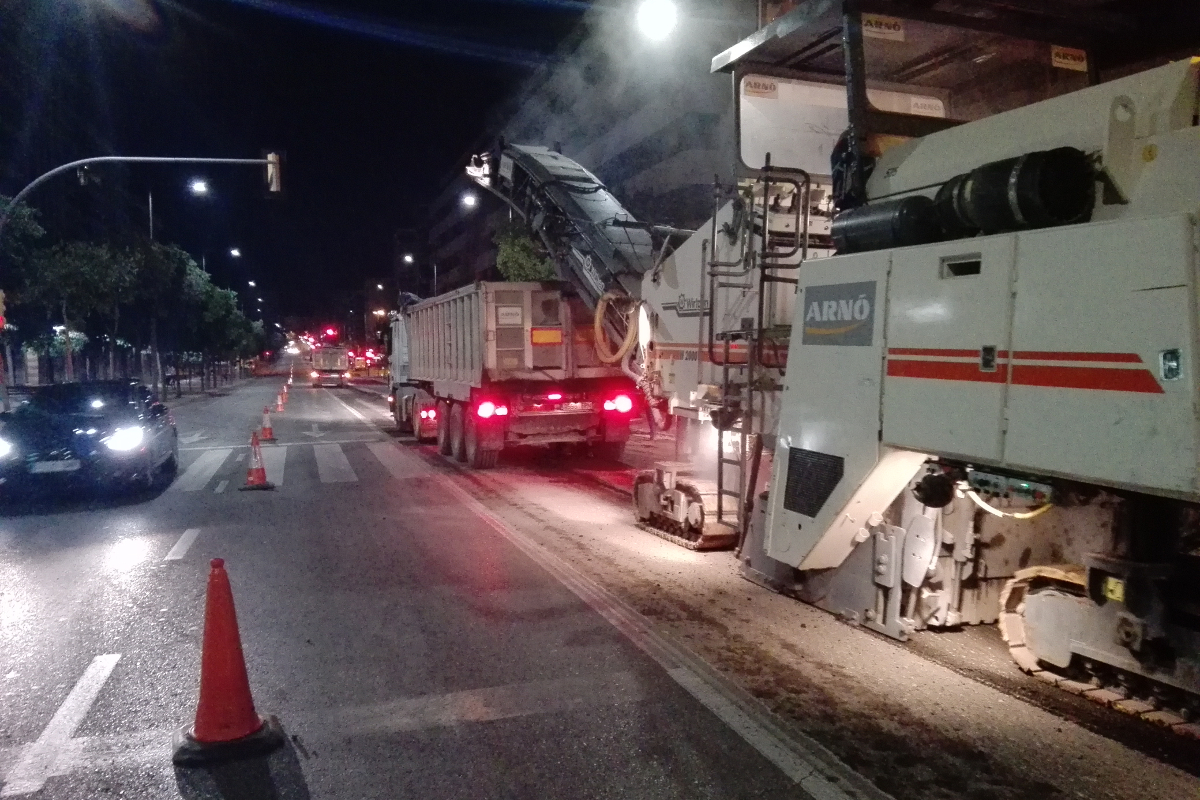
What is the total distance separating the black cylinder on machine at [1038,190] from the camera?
4.03 metres

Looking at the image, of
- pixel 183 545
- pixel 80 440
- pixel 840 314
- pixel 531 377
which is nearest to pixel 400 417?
pixel 531 377

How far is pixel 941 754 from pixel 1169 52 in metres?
4.53

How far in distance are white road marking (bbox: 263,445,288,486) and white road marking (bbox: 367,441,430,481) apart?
1.62 m

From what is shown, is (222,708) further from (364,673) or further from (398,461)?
(398,461)

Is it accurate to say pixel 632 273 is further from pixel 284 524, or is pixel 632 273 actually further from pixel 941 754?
pixel 941 754

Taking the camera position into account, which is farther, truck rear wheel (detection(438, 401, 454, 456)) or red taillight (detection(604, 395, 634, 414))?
truck rear wheel (detection(438, 401, 454, 456))

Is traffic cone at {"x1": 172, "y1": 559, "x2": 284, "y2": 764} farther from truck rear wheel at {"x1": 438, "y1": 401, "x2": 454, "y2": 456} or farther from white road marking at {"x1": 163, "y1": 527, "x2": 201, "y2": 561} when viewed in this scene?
truck rear wheel at {"x1": 438, "y1": 401, "x2": 454, "y2": 456}

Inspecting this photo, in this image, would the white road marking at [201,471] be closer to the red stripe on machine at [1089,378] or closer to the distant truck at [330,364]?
the red stripe on machine at [1089,378]

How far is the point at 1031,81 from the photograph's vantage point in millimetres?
5809

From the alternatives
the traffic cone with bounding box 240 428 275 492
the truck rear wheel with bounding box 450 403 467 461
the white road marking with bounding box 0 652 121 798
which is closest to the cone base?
the white road marking with bounding box 0 652 121 798

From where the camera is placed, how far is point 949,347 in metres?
4.49

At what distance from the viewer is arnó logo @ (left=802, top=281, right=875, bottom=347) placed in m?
5.11

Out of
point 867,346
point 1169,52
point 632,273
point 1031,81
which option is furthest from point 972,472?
point 632,273

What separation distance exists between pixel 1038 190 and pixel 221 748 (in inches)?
179
